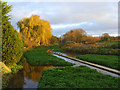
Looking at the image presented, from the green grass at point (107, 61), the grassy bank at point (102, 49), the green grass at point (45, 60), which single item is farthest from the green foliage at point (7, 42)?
the grassy bank at point (102, 49)

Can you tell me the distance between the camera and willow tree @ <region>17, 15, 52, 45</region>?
2444cm

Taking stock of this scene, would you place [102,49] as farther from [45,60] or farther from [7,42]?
[7,42]

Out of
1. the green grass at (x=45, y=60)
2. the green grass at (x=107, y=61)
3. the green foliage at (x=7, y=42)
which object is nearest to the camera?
the green foliage at (x=7, y=42)

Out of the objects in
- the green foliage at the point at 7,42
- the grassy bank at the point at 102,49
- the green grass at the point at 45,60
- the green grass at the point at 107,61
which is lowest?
the green grass at the point at 45,60

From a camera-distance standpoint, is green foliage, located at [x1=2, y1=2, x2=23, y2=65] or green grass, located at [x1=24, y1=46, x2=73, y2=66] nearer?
green foliage, located at [x1=2, y1=2, x2=23, y2=65]

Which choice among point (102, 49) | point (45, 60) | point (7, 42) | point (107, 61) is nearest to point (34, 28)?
point (102, 49)

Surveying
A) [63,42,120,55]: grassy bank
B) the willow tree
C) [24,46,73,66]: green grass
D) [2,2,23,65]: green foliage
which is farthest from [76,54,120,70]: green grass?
the willow tree

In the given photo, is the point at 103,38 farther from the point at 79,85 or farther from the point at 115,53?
the point at 79,85

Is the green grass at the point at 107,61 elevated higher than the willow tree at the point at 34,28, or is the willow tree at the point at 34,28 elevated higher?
the willow tree at the point at 34,28

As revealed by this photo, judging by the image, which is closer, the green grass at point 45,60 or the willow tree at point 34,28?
the green grass at point 45,60

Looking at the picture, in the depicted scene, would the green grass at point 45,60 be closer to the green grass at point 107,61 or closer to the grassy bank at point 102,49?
the green grass at point 107,61

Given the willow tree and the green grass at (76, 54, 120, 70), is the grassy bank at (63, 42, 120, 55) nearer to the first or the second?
the green grass at (76, 54, 120, 70)

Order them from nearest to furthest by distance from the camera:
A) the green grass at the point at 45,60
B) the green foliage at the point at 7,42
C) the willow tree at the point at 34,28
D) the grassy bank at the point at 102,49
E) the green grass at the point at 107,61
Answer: the green foliage at the point at 7,42 < the green grass at the point at 107,61 < the green grass at the point at 45,60 < the grassy bank at the point at 102,49 < the willow tree at the point at 34,28

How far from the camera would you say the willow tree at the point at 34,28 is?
2444 centimetres
